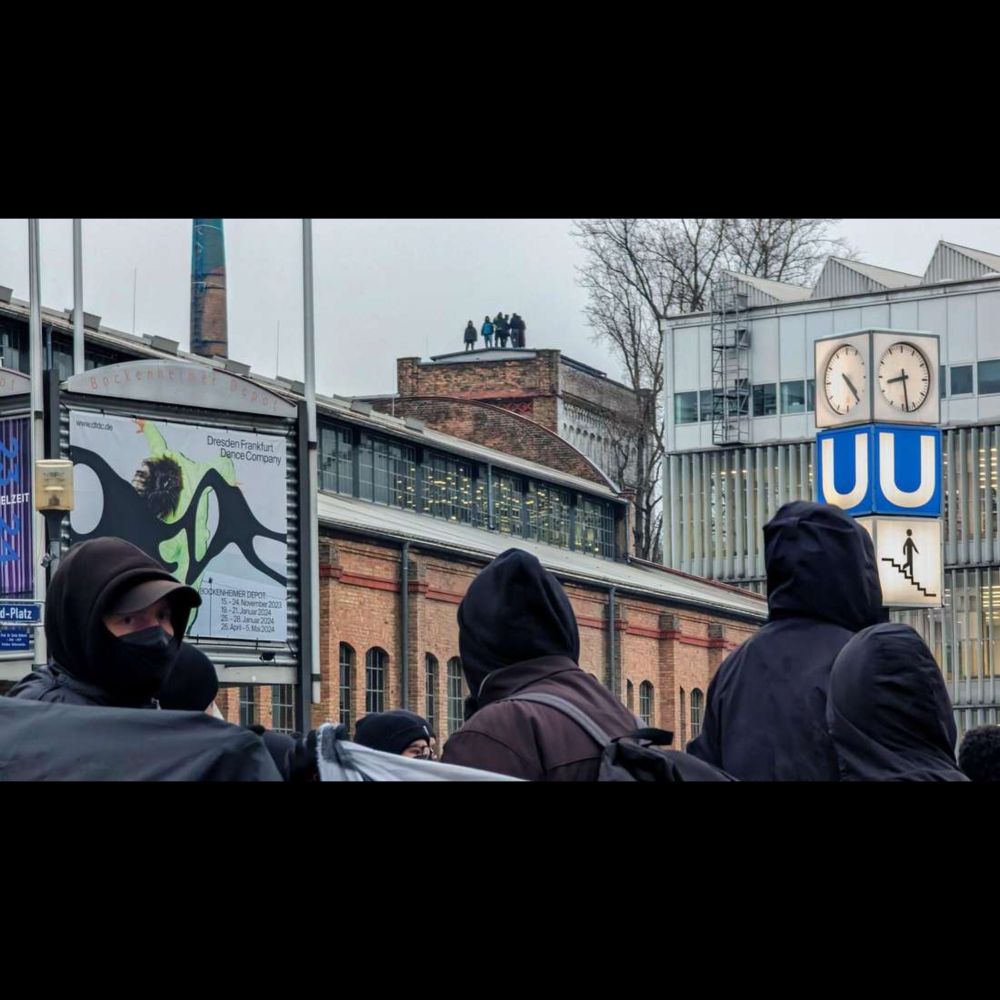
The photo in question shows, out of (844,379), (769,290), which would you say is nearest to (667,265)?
(769,290)

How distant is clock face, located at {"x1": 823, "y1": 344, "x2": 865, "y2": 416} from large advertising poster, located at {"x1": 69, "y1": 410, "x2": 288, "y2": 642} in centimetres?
801

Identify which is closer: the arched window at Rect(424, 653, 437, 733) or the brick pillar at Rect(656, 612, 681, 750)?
the arched window at Rect(424, 653, 437, 733)

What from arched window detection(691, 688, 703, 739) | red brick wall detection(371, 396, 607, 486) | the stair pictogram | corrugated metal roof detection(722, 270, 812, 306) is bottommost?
arched window detection(691, 688, 703, 739)

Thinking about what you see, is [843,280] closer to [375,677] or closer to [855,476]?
[375,677]

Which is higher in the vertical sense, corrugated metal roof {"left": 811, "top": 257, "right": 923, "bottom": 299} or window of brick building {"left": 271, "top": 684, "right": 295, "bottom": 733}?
corrugated metal roof {"left": 811, "top": 257, "right": 923, "bottom": 299}

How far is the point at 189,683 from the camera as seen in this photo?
6.44m

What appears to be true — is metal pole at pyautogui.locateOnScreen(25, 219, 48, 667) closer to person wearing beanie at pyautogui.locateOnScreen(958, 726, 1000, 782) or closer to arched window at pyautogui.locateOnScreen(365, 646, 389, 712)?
person wearing beanie at pyautogui.locateOnScreen(958, 726, 1000, 782)

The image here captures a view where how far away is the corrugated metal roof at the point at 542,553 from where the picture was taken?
43.1 meters

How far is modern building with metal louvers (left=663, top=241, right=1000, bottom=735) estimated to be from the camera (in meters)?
66.7

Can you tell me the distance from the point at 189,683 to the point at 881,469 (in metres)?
19.4

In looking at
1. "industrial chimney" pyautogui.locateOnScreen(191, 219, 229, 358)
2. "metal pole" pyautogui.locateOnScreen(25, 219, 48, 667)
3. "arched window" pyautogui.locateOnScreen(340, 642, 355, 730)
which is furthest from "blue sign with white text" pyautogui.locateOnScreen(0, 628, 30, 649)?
"industrial chimney" pyautogui.locateOnScreen(191, 219, 229, 358)
